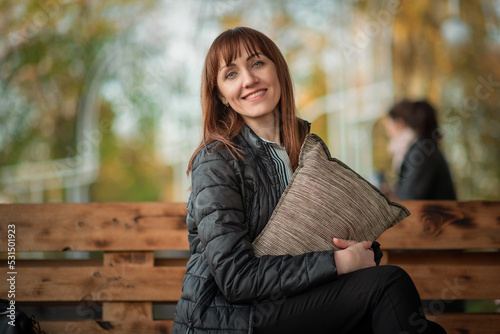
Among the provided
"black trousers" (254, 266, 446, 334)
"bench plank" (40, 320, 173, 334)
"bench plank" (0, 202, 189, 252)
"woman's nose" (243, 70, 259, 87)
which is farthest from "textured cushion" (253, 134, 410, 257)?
"bench plank" (40, 320, 173, 334)

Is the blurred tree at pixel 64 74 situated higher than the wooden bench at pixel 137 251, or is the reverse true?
the blurred tree at pixel 64 74

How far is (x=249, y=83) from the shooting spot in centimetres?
180

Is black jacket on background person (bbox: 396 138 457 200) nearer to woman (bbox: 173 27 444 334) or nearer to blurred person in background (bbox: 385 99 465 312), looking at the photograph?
blurred person in background (bbox: 385 99 465 312)

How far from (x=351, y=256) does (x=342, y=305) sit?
14cm

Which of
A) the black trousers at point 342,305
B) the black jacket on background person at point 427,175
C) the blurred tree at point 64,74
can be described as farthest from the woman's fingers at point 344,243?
the blurred tree at point 64,74

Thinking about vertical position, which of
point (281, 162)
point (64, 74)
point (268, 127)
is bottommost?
point (281, 162)

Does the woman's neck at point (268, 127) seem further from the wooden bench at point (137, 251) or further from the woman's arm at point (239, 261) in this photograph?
the wooden bench at point (137, 251)

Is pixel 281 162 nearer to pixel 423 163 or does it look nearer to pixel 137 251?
pixel 137 251

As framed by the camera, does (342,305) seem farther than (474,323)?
No

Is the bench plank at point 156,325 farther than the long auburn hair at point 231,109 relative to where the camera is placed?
Yes

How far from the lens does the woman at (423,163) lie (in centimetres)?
318

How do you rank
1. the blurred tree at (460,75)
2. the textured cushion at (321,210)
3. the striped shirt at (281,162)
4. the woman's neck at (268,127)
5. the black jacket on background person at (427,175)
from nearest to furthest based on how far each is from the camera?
the textured cushion at (321,210)
the striped shirt at (281,162)
the woman's neck at (268,127)
the black jacket on background person at (427,175)
the blurred tree at (460,75)

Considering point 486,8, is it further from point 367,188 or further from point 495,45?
point 367,188

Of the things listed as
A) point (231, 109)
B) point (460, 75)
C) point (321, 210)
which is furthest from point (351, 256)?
point (460, 75)
